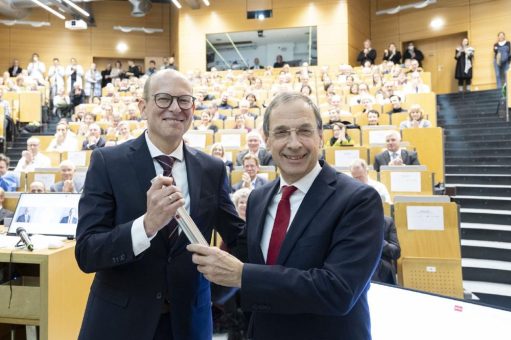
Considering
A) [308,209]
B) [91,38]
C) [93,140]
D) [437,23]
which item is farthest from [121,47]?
[308,209]

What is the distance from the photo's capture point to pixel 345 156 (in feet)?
17.0

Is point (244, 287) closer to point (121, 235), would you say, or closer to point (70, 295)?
point (121, 235)

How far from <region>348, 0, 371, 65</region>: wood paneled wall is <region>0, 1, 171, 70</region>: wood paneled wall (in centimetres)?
713

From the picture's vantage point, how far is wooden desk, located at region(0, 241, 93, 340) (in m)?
1.84

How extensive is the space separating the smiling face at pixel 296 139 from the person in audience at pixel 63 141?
635 centimetres

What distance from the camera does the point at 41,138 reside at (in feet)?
24.4

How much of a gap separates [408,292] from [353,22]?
1307 cm

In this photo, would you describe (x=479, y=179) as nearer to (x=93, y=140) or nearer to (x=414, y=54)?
(x=93, y=140)

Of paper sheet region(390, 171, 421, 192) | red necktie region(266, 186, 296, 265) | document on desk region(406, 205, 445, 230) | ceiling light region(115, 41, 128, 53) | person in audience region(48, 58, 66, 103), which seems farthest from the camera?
ceiling light region(115, 41, 128, 53)

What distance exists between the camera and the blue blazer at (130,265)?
3.80 feet

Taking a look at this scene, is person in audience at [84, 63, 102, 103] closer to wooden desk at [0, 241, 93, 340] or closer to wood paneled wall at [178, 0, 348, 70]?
wood paneled wall at [178, 0, 348, 70]

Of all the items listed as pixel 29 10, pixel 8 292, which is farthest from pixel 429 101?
pixel 29 10

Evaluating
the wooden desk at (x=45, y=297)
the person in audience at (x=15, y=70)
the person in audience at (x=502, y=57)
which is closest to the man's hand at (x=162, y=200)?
the wooden desk at (x=45, y=297)

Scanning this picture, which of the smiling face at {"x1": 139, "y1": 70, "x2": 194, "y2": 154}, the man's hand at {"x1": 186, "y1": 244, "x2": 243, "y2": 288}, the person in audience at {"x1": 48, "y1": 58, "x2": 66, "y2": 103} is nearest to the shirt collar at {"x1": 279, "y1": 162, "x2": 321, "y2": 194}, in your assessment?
the man's hand at {"x1": 186, "y1": 244, "x2": 243, "y2": 288}
